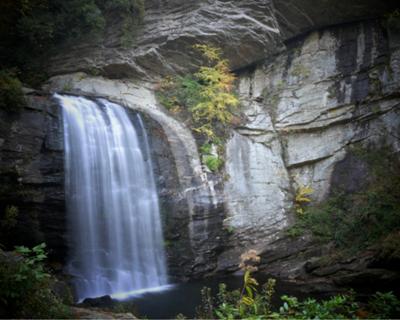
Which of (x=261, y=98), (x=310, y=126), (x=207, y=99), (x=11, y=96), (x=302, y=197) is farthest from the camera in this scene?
(x=261, y=98)

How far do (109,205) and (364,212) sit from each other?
7.63 m

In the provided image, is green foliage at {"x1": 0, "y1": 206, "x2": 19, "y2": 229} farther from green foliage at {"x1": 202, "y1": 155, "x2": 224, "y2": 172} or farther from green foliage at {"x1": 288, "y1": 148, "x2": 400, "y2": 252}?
green foliage at {"x1": 288, "y1": 148, "x2": 400, "y2": 252}

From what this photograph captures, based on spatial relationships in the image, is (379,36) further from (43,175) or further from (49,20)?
(43,175)

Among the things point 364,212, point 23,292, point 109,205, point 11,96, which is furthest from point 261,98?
point 23,292

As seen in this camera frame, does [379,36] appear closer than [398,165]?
No

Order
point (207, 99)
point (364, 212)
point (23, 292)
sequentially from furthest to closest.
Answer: point (207, 99) → point (364, 212) → point (23, 292)

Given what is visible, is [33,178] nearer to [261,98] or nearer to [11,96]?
[11,96]

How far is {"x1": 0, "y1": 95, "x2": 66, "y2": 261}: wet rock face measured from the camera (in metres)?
8.12

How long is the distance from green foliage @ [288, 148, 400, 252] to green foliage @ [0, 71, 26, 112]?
29.8ft

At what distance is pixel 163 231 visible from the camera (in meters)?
10.4

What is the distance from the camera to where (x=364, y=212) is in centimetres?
1043

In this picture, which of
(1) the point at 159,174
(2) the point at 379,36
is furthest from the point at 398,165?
(1) the point at 159,174

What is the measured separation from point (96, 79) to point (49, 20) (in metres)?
Result: 2.45

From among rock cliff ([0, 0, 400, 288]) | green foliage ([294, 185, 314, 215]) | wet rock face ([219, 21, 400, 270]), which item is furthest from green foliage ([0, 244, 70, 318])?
green foliage ([294, 185, 314, 215])
